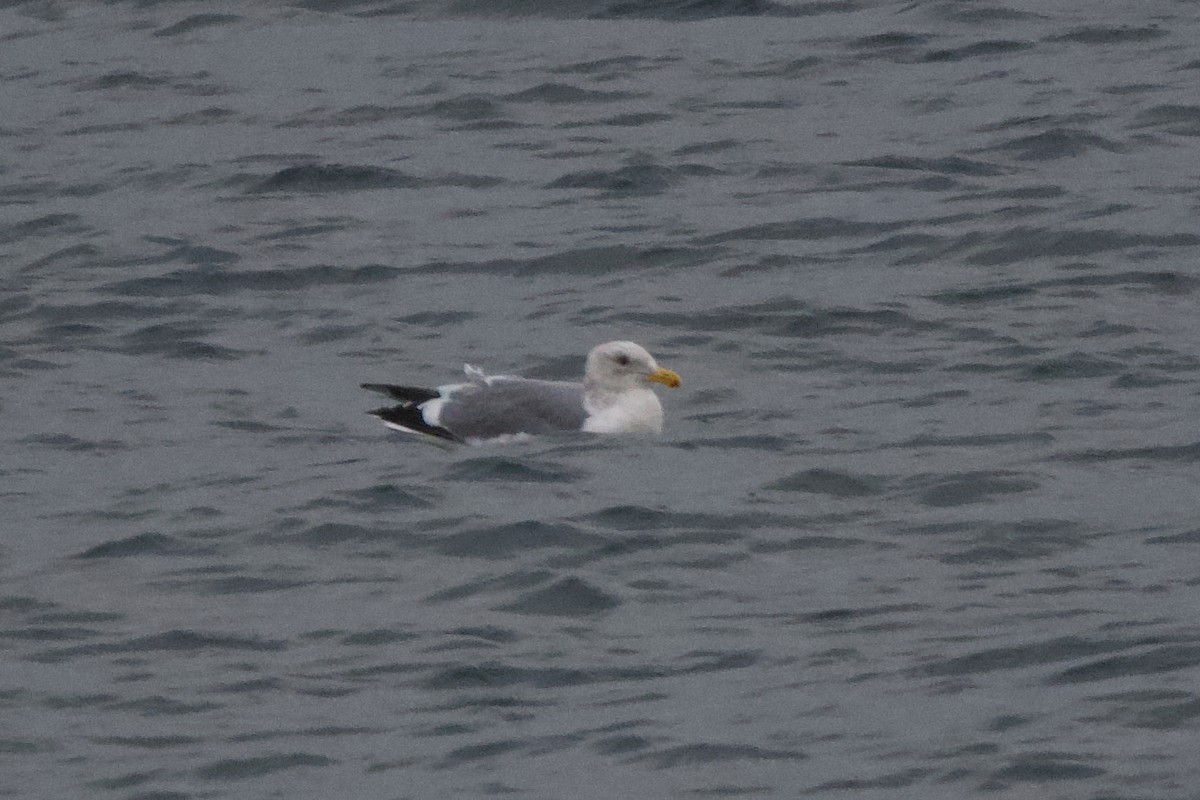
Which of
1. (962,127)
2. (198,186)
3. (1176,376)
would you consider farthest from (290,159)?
(1176,376)

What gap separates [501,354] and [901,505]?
4.08 meters

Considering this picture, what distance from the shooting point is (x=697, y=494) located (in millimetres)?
12562

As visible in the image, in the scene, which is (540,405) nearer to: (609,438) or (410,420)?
(609,438)

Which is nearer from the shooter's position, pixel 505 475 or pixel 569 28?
pixel 505 475

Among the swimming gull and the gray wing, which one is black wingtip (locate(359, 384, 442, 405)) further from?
the gray wing

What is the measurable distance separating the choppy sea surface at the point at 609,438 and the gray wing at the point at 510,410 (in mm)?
185

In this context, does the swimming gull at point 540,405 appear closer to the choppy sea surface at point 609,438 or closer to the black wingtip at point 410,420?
the black wingtip at point 410,420

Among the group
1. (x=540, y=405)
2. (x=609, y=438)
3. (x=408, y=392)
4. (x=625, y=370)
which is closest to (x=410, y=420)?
→ (x=408, y=392)

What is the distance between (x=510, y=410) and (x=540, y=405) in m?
0.18

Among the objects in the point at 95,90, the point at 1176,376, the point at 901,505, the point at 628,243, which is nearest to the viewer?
the point at 901,505

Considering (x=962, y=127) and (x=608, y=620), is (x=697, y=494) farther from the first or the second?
(x=962, y=127)

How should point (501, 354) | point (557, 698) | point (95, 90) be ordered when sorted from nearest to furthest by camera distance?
point (557, 698), point (501, 354), point (95, 90)

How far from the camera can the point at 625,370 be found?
45.5 feet

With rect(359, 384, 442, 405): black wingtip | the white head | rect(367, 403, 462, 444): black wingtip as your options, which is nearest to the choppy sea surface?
rect(367, 403, 462, 444): black wingtip
